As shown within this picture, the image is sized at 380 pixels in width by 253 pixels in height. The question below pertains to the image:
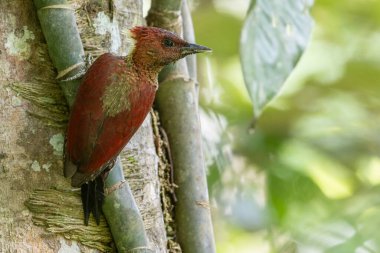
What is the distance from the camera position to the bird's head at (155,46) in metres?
2.40

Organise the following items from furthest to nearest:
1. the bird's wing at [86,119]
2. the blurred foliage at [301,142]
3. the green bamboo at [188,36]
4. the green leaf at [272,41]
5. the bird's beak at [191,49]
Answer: the blurred foliage at [301,142] → the green bamboo at [188,36] → the green leaf at [272,41] → the bird's beak at [191,49] → the bird's wing at [86,119]

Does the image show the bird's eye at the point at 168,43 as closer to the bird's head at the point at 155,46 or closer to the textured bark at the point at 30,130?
the bird's head at the point at 155,46

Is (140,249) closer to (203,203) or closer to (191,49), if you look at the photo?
(203,203)

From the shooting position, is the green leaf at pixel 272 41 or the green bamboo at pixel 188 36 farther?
the green bamboo at pixel 188 36

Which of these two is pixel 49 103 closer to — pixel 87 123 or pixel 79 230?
pixel 87 123

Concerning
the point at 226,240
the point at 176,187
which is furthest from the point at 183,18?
the point at 226,240

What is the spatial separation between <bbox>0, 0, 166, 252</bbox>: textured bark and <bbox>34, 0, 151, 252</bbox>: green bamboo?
2.8 inches

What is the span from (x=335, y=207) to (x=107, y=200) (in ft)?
6.42

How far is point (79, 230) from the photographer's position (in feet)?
7.92

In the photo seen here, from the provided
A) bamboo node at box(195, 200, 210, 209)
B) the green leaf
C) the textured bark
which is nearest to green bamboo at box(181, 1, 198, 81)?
the green leaf

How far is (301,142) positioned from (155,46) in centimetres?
223

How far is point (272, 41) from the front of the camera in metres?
2.96

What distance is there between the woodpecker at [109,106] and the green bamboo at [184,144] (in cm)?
54

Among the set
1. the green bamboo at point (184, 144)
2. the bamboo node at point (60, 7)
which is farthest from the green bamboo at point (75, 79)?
the green bamboo at point (184, 144)
